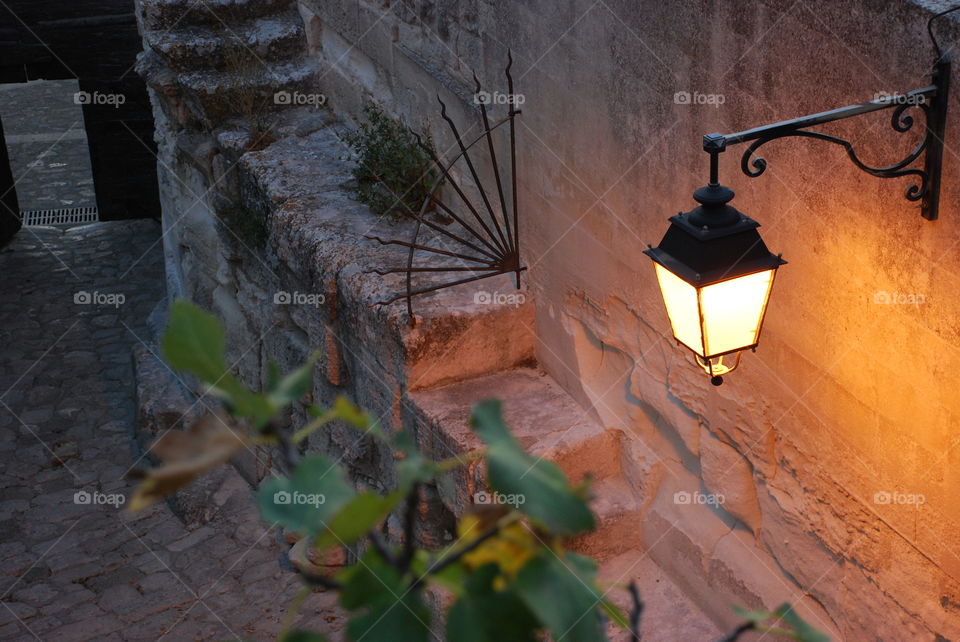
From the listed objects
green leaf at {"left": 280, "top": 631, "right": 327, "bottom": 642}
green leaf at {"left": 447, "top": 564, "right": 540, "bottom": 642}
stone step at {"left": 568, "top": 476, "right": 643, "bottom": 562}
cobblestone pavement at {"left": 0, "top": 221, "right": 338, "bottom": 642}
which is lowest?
cobblestone pavement at {"left": 0, "top": 221, "right": 338, "bottom": 642}

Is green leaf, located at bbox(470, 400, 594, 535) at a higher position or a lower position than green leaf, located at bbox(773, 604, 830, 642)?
higher

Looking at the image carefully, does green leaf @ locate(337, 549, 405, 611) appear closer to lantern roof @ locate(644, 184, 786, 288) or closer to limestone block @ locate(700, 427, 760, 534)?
lantern roof @ locate(644, 184, 786, 288)

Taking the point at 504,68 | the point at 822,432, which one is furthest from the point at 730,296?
the point at 504,68

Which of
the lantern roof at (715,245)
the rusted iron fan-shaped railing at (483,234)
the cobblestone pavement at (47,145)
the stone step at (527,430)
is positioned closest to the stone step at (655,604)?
the stone step at (527,430)

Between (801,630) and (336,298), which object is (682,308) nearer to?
(801,630)

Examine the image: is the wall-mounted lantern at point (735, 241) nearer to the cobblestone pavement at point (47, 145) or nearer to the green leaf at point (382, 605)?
the green leaf at point (382, 605)

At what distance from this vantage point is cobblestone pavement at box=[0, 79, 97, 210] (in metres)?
12.6

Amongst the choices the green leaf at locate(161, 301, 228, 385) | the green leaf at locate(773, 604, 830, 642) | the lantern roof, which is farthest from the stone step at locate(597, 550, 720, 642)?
the green leaf at locate(161, 301, 228, 385)

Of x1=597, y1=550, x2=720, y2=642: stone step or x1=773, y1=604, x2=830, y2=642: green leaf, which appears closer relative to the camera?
x1=773, y1=604, x2=830, y2=642: green leaf

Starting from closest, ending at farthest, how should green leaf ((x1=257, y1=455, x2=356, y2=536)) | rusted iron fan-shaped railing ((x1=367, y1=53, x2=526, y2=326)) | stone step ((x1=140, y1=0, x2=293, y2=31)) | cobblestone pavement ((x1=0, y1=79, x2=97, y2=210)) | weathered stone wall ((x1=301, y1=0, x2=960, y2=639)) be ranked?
green leaf ((x1=257, y1=455, x2=356, y2=536))
weathered stone wall ((x1=301, y1=0, x2=960, y2=639))
rusted iron fan-shaped railing ((x1=367, y1=53, x2=526, y2=326))
stone step ((x1=140, y1=0, x2=293, y2=31))
cobblestone pavement ((x1=0, y1=79, x2=97, y2=210))

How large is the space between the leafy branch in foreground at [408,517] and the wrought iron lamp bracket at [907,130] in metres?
1.71

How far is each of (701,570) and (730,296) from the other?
168 centimetres

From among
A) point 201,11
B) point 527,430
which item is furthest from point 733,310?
point 201,11

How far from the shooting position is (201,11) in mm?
7195
